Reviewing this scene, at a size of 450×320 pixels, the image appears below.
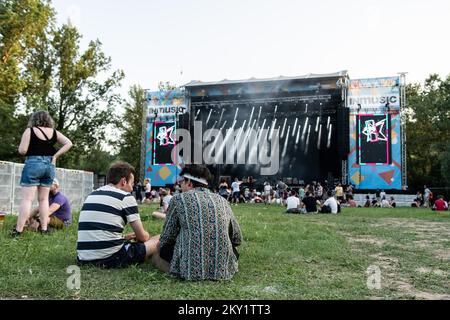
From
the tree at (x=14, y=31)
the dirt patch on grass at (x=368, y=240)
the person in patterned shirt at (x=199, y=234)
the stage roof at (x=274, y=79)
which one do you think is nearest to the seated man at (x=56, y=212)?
the person in patterned shirt at (x=199, y=234)

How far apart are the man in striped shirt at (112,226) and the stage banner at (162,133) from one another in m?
18.8

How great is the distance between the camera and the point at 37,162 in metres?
5.05

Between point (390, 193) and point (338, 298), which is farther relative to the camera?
point (390, 193)

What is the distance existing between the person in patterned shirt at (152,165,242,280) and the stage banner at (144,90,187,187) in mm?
19243

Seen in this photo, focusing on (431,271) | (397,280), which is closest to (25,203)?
(397,280)

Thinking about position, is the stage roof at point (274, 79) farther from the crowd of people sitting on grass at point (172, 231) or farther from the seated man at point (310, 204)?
the crowd of people sitting on grass at point (172, 231)

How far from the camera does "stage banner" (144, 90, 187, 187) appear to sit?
74.3 feet

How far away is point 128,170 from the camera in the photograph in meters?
3.64

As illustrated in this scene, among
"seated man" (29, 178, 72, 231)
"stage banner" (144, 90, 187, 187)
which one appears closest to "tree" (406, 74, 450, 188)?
"stage banner" (144, 90, 187, 187)

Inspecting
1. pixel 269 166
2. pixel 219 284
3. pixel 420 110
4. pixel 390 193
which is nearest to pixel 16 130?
pixel 269 166

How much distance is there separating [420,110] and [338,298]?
31109mm

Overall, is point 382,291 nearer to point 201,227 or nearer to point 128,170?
point 201,227

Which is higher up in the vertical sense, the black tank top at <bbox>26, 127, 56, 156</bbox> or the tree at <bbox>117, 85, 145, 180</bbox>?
the tree at <bbox>117, 85, 145, 180</bbox>

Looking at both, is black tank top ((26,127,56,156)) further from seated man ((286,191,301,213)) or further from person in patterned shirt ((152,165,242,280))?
seated man ((286,191,301,213))
